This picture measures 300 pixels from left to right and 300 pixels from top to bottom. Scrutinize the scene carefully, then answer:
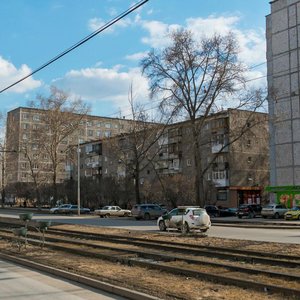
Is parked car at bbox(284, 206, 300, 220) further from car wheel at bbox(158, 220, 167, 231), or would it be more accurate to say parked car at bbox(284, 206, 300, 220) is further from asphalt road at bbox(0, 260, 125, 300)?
asphalt road at bbox(0, 260, 125, 300)

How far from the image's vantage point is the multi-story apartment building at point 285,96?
64250mm

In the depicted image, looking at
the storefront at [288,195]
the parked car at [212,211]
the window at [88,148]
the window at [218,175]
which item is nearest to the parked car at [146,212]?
the parked car at [212,211]

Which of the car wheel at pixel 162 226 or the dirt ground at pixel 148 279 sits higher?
the dirt ground at pixel 148 279

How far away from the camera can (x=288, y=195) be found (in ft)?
200

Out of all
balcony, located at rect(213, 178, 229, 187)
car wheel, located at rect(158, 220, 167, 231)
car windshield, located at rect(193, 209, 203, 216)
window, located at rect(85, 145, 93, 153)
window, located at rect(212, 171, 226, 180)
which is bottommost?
car wheel, located at rect(158, 220, 167, 231)

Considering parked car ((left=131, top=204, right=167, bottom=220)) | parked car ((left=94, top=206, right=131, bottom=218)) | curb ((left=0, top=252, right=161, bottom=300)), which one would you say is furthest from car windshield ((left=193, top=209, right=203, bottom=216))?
parked car ((left=94, top=206, right=131, bottom=218))

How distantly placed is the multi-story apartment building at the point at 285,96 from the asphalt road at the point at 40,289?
53.5m

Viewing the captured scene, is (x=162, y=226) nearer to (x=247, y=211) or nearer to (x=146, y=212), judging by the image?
(x=146, y=212)

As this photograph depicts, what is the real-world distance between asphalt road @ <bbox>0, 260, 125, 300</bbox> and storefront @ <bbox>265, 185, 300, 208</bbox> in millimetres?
51083

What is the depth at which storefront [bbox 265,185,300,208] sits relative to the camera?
5956 centimetres

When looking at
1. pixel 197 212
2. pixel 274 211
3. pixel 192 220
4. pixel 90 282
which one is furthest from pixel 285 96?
pixel 90 282

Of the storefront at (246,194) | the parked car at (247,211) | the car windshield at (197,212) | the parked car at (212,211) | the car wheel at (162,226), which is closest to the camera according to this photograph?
the car windshield at (197,212)

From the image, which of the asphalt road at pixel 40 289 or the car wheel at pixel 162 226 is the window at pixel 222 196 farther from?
the asphalt road at pixel 40 289

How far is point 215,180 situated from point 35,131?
29525 millimetres
